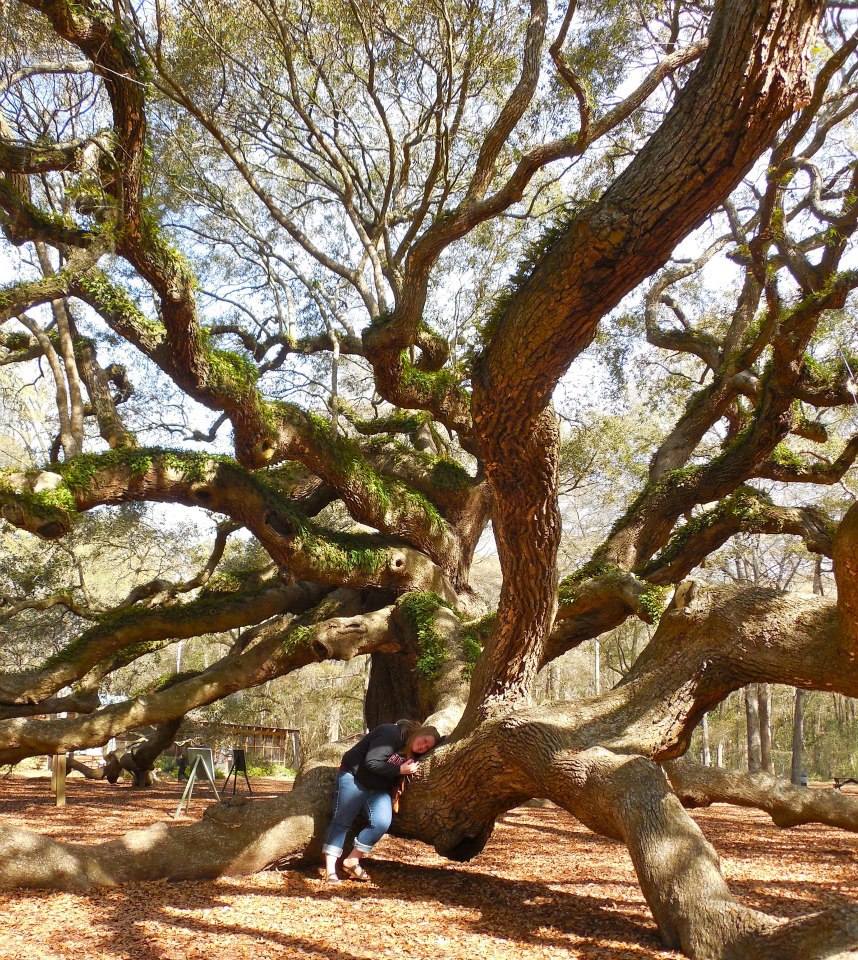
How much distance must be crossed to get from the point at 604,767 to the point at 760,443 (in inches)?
208

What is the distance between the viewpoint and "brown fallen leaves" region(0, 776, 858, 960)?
142 inches

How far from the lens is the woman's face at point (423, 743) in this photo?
5387 mm

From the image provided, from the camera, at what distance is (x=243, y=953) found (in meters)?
3.52

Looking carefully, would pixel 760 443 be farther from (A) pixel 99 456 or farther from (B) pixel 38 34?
(B) pixel 38 34

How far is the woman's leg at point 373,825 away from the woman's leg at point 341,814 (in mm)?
63

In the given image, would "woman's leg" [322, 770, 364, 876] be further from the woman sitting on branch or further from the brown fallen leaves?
the brown fallen leaves

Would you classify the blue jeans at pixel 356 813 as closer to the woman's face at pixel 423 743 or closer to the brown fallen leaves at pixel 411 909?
the brown fallen leaves at pixel 411 909

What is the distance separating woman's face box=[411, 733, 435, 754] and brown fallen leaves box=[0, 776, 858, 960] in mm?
873

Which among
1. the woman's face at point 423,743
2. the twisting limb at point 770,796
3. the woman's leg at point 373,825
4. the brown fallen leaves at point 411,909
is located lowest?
the brown fallen leaves at point 411,909

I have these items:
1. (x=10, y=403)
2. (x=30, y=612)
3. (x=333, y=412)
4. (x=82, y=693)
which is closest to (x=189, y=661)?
(x=30, y=612)

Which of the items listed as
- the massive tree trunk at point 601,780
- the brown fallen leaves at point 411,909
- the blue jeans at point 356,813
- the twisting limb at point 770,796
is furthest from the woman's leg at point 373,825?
the twisting limb at point 770,796

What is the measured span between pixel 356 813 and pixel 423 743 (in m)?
0.65

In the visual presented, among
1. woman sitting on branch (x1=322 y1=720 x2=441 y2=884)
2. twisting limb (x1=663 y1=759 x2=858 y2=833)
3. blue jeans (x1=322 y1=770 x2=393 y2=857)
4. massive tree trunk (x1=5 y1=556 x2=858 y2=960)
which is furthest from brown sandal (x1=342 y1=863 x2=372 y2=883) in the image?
twisting limb (x1=663 y1=759 x2=858 y2=833)

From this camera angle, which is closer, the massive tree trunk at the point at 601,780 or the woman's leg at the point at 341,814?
the massive tree trunk at the point at 601,780
